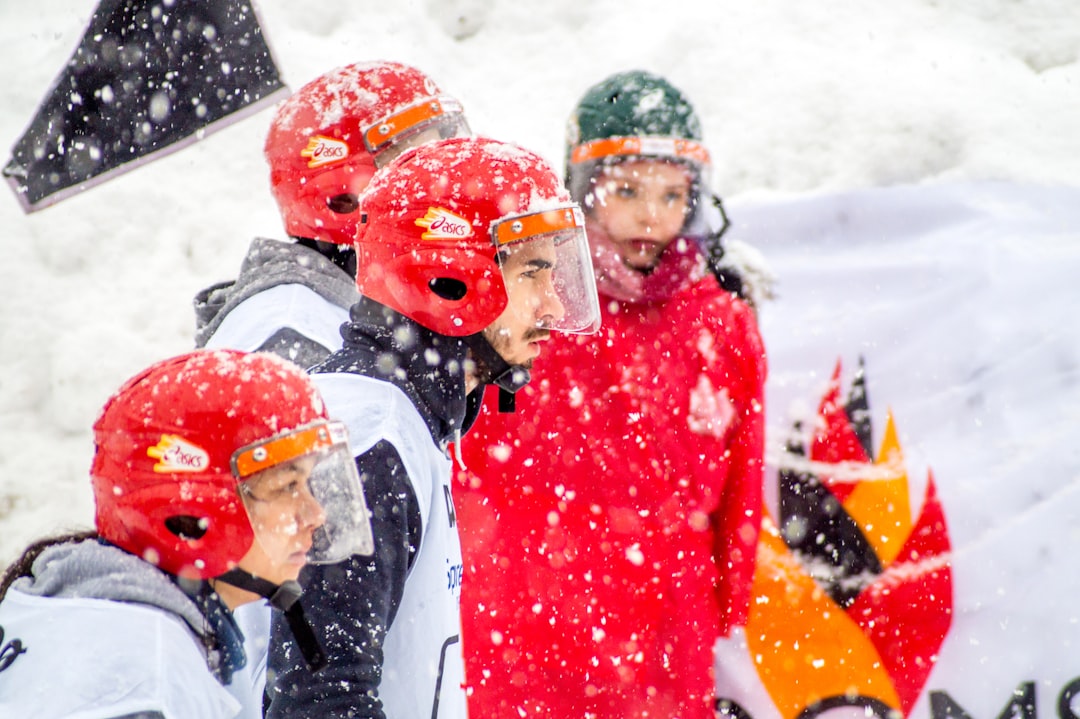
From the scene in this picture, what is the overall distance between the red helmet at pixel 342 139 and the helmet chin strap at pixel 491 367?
1.12 m

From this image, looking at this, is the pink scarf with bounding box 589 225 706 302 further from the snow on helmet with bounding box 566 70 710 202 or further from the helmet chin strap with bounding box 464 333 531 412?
the helmet chin strap with bounding box 464 333 531 412

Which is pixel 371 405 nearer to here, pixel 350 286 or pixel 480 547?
pixel 350 286

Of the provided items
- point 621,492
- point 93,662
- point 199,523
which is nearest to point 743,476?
point 621,492

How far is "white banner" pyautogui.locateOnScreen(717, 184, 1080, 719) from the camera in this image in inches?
161

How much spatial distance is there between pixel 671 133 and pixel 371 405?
76.2 inches

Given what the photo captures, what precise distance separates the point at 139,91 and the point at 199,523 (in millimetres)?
2769

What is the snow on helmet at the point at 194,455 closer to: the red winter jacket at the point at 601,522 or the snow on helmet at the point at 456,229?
the snow on helmet at the point at 456,229

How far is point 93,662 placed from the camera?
1675mm

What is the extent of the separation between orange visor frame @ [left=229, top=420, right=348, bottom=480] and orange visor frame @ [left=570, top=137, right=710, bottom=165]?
77.6 inches

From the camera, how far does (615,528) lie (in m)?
3.57

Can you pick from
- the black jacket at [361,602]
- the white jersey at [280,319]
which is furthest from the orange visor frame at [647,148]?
the black jacket at [361,602]

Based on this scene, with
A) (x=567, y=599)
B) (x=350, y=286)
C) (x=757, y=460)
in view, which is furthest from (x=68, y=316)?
(x=757, y=460)

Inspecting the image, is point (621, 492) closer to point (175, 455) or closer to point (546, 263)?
point (546, 263)

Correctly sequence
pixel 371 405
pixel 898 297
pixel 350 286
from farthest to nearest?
1. pixel 898 297
2. pixel 350 286
3. pixel 371 405
